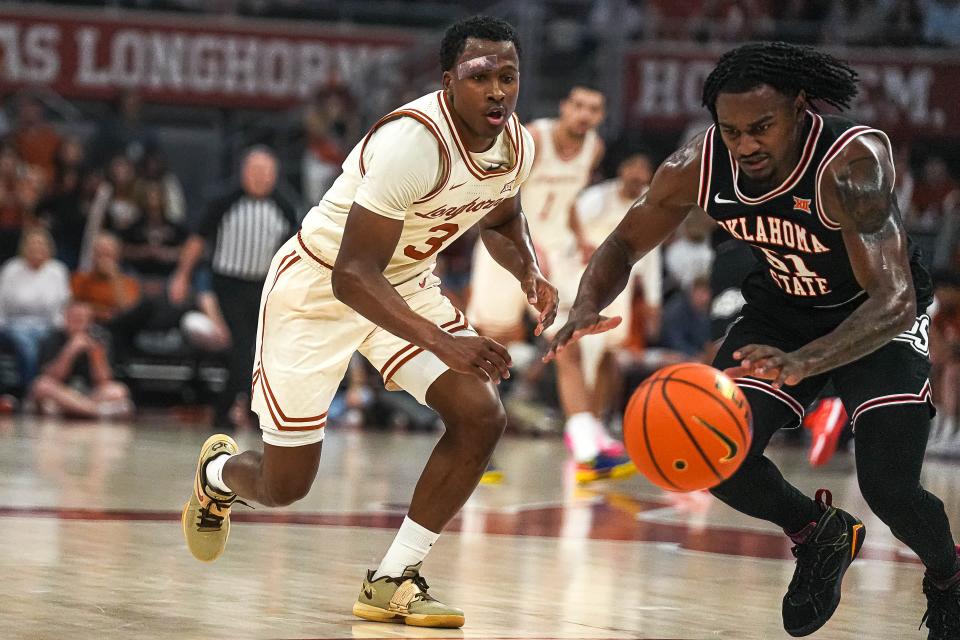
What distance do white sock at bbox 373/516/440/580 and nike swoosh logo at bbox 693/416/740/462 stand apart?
110cm

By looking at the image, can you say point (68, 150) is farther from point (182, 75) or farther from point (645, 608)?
point (645, 608)

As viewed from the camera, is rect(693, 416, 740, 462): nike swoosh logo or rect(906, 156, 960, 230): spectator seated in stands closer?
rect(693, 416, 740, 462): nike swoosh logo

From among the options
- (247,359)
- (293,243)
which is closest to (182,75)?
(247,359)

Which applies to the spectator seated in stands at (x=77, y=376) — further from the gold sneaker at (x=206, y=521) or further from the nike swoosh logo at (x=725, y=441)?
the nike swoosh logo at (x=725, y=441)

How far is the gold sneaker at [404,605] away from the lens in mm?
4598

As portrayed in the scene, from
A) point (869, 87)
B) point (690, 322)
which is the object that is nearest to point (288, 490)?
point (690, 322)

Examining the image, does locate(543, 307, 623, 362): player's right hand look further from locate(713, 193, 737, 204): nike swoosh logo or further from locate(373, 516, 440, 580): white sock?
locate(373, 516, 440, 580): white sock

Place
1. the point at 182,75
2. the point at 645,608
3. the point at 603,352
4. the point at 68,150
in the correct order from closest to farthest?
the point at 645,608, the point at 603,352, the point at 68,150, the point at 182,75

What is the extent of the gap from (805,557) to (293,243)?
2014 mm

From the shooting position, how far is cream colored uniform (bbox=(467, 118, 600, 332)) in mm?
9844

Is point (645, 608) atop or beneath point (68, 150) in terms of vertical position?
beneath

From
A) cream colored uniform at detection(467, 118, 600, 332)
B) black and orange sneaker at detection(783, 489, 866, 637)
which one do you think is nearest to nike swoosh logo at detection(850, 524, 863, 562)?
black and orange sneaker at detection(783, 489, 866, 637)

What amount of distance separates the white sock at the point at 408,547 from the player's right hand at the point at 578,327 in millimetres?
718

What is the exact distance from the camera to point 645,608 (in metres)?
5.09
